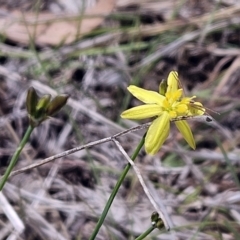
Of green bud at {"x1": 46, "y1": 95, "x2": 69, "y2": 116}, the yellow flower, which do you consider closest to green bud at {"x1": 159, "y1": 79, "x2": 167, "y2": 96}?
the yellow flower

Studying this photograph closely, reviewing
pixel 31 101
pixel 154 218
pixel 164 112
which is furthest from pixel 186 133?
pixel 31 101

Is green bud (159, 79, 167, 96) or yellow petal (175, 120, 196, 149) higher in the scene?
green bud (159, 79, 167, 96)

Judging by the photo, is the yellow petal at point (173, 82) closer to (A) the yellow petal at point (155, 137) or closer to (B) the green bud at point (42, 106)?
(A) the yellow petal at point (155, 137)

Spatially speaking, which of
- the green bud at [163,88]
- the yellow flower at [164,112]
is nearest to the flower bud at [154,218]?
the yellow flower at [164,112]

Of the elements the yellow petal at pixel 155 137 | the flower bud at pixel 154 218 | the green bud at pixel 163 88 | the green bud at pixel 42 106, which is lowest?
the flower bud at pixel 154 218

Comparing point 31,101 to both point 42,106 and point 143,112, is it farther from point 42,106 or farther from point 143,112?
point 143,112

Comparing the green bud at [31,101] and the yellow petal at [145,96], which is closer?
the green bud at [31,101]

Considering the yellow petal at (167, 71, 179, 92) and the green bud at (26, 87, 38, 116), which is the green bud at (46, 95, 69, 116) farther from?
the yellow petal at (167, 71, 179, 92)
